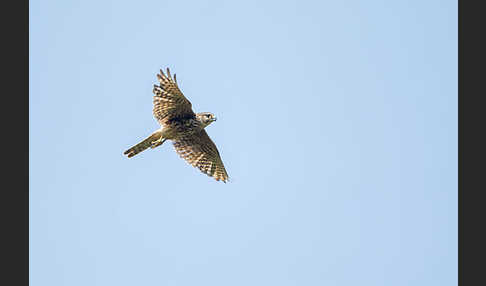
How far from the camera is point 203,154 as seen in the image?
58.7 ft

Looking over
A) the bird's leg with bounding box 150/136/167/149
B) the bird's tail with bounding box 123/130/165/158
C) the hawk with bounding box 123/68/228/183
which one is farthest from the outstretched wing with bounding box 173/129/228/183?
the bird's tail with bounding box 123/130/165/158

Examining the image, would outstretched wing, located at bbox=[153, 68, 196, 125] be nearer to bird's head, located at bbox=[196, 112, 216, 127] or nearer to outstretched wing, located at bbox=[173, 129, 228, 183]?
bird's head, located at bbox=[196, 112, 216, 127]

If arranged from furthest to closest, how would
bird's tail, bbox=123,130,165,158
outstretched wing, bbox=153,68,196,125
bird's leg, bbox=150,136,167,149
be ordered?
bird's leg, bbox=150,136,167,149
bird's tail, bbox=123,130,165,158
outstretched wing, bbox=153,68,196,125

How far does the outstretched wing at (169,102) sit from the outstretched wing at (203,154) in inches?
36.9

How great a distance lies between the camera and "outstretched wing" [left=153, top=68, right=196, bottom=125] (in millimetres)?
16161

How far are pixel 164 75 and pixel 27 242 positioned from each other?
15.8ft

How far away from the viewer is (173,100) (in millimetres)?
16344

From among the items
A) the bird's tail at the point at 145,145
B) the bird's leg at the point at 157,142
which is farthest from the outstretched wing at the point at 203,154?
the bird's tail at the point at 145,145

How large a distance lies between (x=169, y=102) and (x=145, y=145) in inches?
43.1

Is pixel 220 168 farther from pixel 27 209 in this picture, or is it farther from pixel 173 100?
pixel 27 209

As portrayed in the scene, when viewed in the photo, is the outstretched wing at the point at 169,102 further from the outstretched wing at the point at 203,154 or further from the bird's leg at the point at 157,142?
the outstretched wing at the point at 203,154

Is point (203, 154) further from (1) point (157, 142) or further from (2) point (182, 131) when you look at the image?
(1) point (157, 142)

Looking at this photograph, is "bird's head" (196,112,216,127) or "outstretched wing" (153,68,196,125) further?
"bird's head" (196,112,216,127)

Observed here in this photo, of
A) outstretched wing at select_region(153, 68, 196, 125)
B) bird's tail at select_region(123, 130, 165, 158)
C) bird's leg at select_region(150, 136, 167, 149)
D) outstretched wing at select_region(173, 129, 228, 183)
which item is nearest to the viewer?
outstretched wing at select_region(153, 68, 196, 125)
